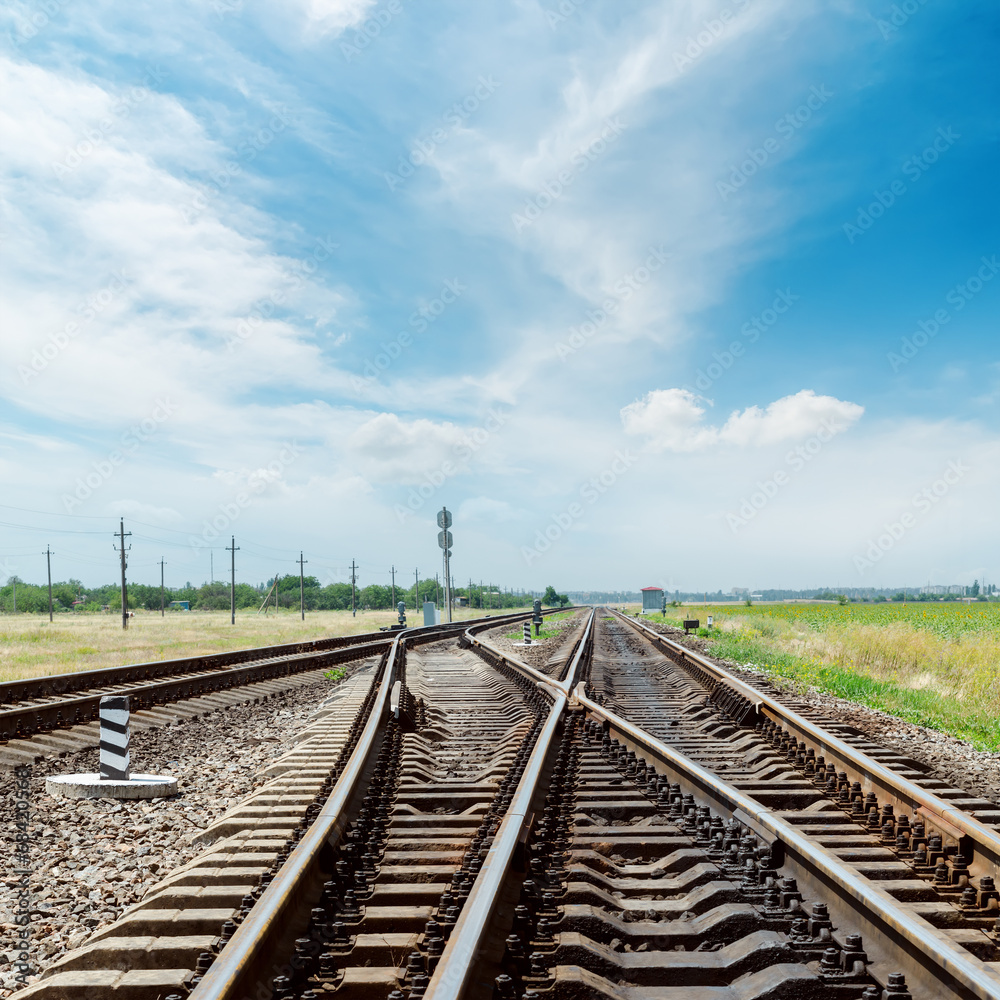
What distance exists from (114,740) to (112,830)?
1.28m

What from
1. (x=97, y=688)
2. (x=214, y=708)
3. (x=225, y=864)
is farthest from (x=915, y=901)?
(x=97, y=688)

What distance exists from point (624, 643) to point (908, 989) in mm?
20799

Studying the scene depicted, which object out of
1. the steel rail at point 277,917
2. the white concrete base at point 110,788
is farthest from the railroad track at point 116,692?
the steel rail at point 277,917

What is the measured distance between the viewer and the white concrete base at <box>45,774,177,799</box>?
5934 millimetres

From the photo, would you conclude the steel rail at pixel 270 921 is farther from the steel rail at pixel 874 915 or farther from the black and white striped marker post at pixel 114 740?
the black and white striped marker post at pixel 114 740

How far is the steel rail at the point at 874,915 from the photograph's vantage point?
2488 mm

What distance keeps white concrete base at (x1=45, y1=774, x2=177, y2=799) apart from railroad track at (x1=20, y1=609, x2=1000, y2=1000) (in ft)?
2.83

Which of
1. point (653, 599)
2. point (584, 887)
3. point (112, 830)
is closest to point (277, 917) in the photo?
point (584, 887)

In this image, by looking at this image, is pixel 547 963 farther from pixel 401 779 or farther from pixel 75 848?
pixel 75 848

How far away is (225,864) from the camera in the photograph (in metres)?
3.90

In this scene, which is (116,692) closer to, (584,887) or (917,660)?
(584,887)

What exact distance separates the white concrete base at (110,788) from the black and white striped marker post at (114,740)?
11cm

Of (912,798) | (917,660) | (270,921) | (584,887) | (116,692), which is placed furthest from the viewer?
(917,660)

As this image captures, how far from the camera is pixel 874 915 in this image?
2986 millimetres
